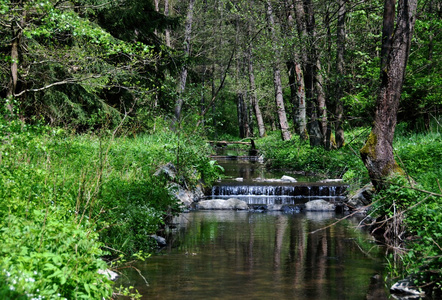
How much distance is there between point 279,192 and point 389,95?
270 inches

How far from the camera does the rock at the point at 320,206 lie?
1288 centimetres

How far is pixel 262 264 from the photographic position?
7062 millimetres

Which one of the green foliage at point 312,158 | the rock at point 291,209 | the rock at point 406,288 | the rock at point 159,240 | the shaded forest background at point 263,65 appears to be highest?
the shaded forest background at point 263,65

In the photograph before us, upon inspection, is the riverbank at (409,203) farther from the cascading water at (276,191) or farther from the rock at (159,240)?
the rock at (159,240)

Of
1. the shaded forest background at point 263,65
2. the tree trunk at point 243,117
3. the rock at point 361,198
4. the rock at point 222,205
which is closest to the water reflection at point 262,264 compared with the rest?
the rock at point 361,198

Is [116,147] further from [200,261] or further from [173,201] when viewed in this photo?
[200,261]

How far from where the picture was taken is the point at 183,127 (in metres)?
14.8

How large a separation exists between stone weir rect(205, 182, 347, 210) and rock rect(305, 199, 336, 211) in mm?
951

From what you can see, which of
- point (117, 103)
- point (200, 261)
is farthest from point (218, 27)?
point (200, 261)

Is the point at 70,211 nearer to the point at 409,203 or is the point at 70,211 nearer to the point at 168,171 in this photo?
the point at 409,203

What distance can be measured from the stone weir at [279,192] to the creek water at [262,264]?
3.65 m

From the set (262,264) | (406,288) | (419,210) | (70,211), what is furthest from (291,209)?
(70,211)

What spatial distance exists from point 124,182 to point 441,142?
8.72 m

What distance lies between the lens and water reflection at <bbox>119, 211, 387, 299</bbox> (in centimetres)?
577
